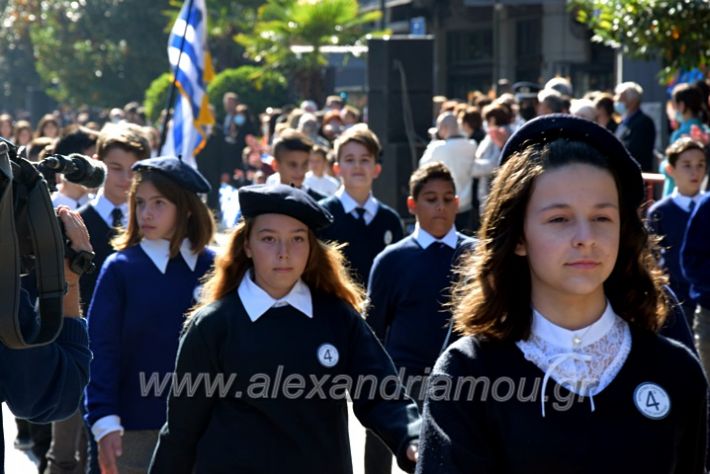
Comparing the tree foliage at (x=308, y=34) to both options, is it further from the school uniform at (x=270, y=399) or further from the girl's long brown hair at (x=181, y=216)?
the school uniform at (x=270, y=399)

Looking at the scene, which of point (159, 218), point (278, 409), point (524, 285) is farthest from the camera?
point (159, 218)

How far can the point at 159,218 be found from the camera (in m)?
6.13

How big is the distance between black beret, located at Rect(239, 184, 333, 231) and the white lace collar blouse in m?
1.91

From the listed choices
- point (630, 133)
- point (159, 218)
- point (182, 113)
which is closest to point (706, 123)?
point (630, 133)

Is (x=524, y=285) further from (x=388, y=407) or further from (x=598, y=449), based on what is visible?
(x=388, y=407)

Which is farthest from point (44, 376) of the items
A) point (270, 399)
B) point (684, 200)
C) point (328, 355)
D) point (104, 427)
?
point (684, 200)

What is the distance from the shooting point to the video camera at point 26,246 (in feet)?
10.0

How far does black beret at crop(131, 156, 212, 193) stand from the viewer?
6.17 meters

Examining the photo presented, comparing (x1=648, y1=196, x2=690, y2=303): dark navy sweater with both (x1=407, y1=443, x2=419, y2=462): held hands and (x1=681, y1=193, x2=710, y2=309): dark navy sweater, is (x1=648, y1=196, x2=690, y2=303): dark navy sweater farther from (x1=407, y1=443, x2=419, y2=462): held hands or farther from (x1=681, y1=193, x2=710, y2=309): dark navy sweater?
(x1=407, y1=443, x2=419, y2=462): held hands

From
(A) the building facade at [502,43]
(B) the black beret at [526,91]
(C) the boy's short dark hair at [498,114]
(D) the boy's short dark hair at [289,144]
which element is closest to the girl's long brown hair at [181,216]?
(D) the boy's short dark hair at [289,144]

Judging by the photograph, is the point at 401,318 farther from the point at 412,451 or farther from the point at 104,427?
the point at 412,451

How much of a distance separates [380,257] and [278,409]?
226cm

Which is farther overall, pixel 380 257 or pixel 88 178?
pixel 380 257

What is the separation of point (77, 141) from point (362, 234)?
5.98 feet
